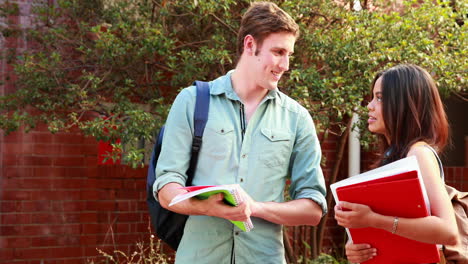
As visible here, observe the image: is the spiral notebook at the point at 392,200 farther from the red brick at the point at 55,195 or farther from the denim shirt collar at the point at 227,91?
the red brick at the point at 55,195

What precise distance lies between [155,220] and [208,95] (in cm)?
63

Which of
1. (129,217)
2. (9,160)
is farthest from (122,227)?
(9,160)

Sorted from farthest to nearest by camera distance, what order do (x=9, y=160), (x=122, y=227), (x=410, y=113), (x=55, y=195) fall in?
(x=122, y=227) < (x=55, y=195) < (x=9, y=160) < (x=410, y=113)

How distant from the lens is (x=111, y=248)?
7188 millimetres

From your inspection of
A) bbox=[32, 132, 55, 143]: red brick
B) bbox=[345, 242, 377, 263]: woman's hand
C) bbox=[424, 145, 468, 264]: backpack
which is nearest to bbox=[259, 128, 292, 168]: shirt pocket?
bbox=[345, 242, 377, 263]: woman's hand

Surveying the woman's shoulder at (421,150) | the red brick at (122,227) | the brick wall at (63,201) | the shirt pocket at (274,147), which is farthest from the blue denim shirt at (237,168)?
the red brick at (122,227)

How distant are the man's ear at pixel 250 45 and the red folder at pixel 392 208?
0.81m

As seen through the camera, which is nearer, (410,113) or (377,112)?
(410,113)

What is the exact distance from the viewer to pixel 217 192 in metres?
2.62

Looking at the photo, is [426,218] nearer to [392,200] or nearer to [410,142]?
[392,200]

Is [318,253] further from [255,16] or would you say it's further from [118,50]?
[255,16]

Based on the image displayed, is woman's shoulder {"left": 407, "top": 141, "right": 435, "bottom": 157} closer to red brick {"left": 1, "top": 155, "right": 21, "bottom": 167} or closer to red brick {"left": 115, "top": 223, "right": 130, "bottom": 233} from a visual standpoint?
red brick {"left": 1, "top": 155, "right": 21, "bottom": 167}

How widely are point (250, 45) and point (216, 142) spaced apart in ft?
1.64

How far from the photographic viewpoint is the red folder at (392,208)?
8.45 feet
